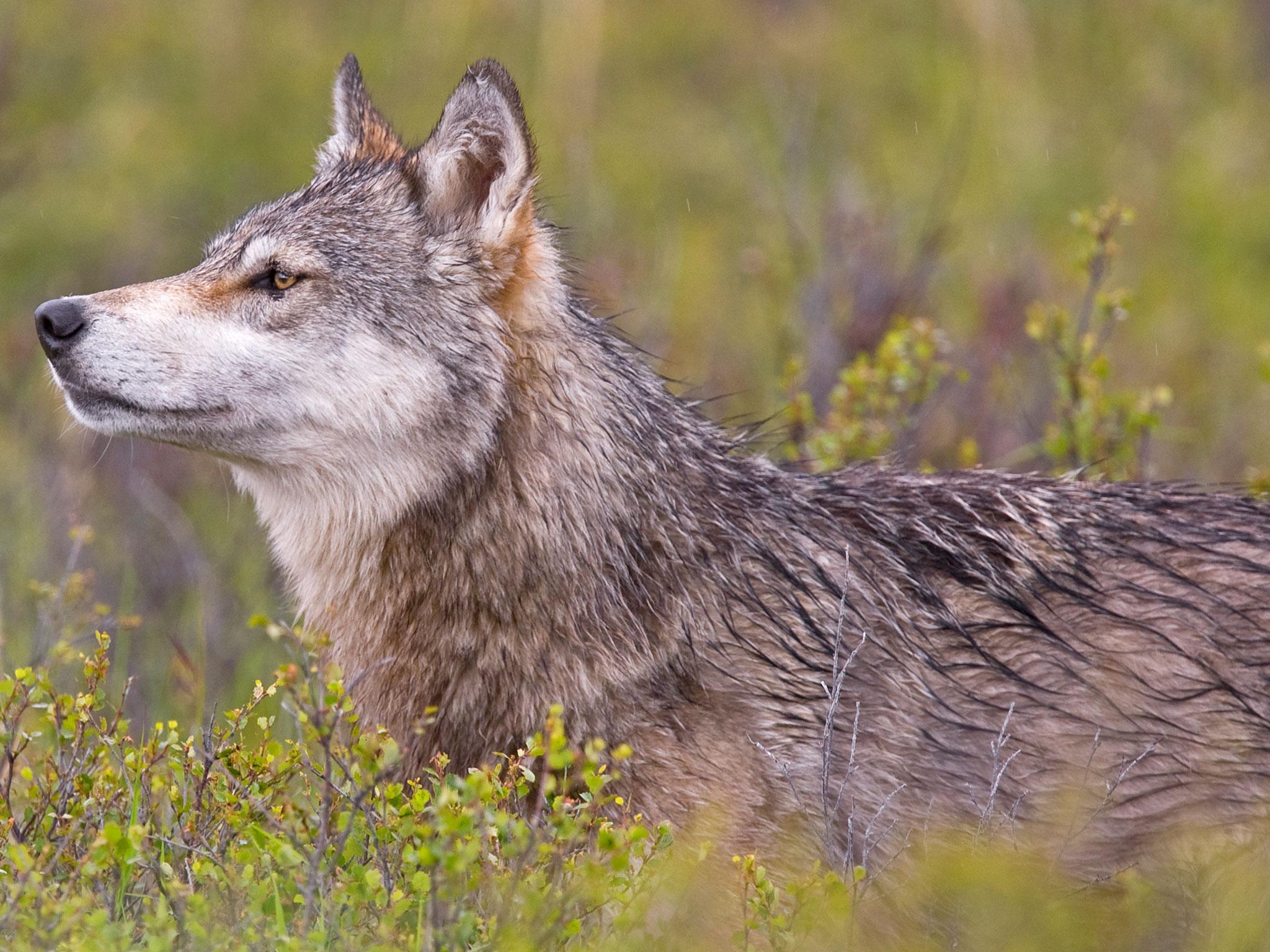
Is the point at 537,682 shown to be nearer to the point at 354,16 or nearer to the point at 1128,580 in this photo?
the point at 1128,580

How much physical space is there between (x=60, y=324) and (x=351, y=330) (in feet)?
2.55

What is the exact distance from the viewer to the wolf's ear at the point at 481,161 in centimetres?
436

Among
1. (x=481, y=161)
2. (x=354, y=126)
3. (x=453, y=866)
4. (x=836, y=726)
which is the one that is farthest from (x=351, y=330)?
(x=453, y=866)

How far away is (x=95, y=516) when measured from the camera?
28.3ft

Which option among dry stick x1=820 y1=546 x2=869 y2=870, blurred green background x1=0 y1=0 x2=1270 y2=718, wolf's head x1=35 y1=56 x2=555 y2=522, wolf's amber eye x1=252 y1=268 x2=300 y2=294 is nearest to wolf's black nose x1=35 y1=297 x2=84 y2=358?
wolf's head x1=35 y1=56 x2=555 y2=522

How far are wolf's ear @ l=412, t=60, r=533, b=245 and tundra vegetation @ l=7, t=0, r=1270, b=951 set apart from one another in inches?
53.8

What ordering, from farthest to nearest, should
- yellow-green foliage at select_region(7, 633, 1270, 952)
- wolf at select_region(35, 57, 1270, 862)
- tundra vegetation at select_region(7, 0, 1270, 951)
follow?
wolf at select_region(35, 57, 1270, 862), tundra vegetation at select_region(7, 0, 1270, 951), yellow-green foliage at select_region(7, 633, 1270, 952)

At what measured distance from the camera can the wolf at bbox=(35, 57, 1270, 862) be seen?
411cm

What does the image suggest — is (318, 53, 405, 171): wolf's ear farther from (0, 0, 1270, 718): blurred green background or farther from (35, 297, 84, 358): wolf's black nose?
(0, 0, 1270, 718): blurred green background

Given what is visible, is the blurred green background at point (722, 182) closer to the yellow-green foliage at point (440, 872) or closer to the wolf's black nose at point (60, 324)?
the wolf's black nose at point (60, 324)

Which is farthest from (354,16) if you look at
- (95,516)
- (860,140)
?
(95,516)

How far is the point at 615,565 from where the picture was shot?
4234 millimetres

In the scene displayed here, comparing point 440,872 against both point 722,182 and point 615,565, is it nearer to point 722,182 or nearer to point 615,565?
point 615,565

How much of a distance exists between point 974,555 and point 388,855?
185cm
